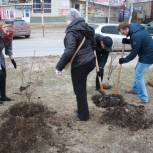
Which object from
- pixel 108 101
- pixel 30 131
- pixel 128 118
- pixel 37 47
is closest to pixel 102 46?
pixel 108 101

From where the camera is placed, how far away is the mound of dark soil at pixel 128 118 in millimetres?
6605

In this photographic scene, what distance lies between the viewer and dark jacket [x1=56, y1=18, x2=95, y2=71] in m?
6.22

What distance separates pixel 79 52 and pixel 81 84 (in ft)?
1.83

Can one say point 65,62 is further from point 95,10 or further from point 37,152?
point 95,10

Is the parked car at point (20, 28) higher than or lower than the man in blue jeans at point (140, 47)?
lower

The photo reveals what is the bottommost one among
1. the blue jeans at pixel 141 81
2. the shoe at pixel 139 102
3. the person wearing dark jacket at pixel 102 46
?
the shoe at pixel 139 102

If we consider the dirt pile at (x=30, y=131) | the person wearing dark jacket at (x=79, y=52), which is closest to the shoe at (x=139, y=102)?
the person wearing dark jacket at (x=79, y=52)

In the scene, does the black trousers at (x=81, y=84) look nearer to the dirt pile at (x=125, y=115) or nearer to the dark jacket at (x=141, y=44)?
the dirt pile at (x=125, y=115)

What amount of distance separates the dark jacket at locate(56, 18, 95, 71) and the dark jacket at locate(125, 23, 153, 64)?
4.28 feet

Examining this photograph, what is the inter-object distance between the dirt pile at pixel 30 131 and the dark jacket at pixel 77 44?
3.11 feet

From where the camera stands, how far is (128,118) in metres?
6.77

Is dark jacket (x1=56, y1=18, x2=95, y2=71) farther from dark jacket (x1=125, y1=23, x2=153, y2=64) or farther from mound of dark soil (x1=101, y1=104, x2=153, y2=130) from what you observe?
dark jacket (x1=125, y1=23, x2=153, y2=64)

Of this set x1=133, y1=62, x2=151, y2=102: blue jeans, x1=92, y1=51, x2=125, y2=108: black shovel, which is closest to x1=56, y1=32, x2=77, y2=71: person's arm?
x1=92, y1=51, x2=125, y2=108: black shovel

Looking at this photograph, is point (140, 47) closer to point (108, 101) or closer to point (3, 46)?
point (108, 101)
